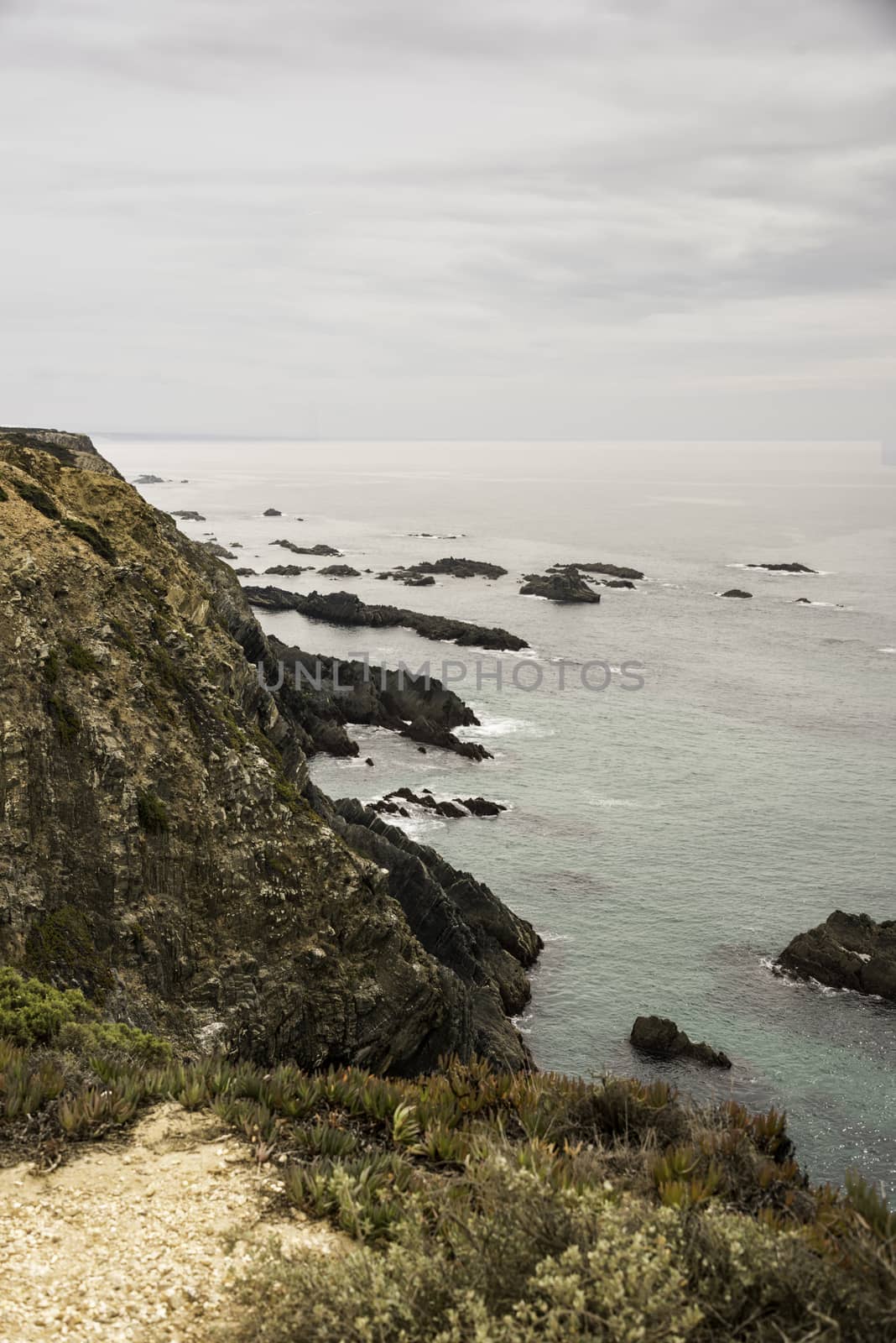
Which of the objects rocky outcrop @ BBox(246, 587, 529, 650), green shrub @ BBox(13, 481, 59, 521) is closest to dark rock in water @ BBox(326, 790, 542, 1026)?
green shrub @ BBox(13, 481, 59, 521)

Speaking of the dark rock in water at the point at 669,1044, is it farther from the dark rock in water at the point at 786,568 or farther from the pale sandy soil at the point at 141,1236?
the dark rock in water at the point at 786,568

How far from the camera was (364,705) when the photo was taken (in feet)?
210

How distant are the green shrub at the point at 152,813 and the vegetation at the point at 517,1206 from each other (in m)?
7.71

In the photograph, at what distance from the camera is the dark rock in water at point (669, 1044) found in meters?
28.3

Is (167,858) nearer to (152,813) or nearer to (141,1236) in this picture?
(152,813)

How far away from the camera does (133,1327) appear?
7.61m

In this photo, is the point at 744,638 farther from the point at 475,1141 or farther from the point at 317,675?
the point at 475,1141

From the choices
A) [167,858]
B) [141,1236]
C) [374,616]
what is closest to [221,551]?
[374,616]

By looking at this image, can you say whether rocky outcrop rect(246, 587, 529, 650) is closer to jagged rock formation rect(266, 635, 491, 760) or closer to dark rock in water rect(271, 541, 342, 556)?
jagged rock formation rect(266, 635, 491, 760)

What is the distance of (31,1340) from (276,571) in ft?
376

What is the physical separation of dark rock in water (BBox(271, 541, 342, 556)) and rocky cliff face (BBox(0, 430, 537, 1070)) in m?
113

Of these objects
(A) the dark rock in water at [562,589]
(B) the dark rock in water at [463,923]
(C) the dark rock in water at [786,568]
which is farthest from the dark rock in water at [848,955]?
(C) the dark rock in water at [786,568]

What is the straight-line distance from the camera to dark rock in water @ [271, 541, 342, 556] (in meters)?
139

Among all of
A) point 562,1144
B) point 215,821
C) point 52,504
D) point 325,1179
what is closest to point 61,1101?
point 325,1179
